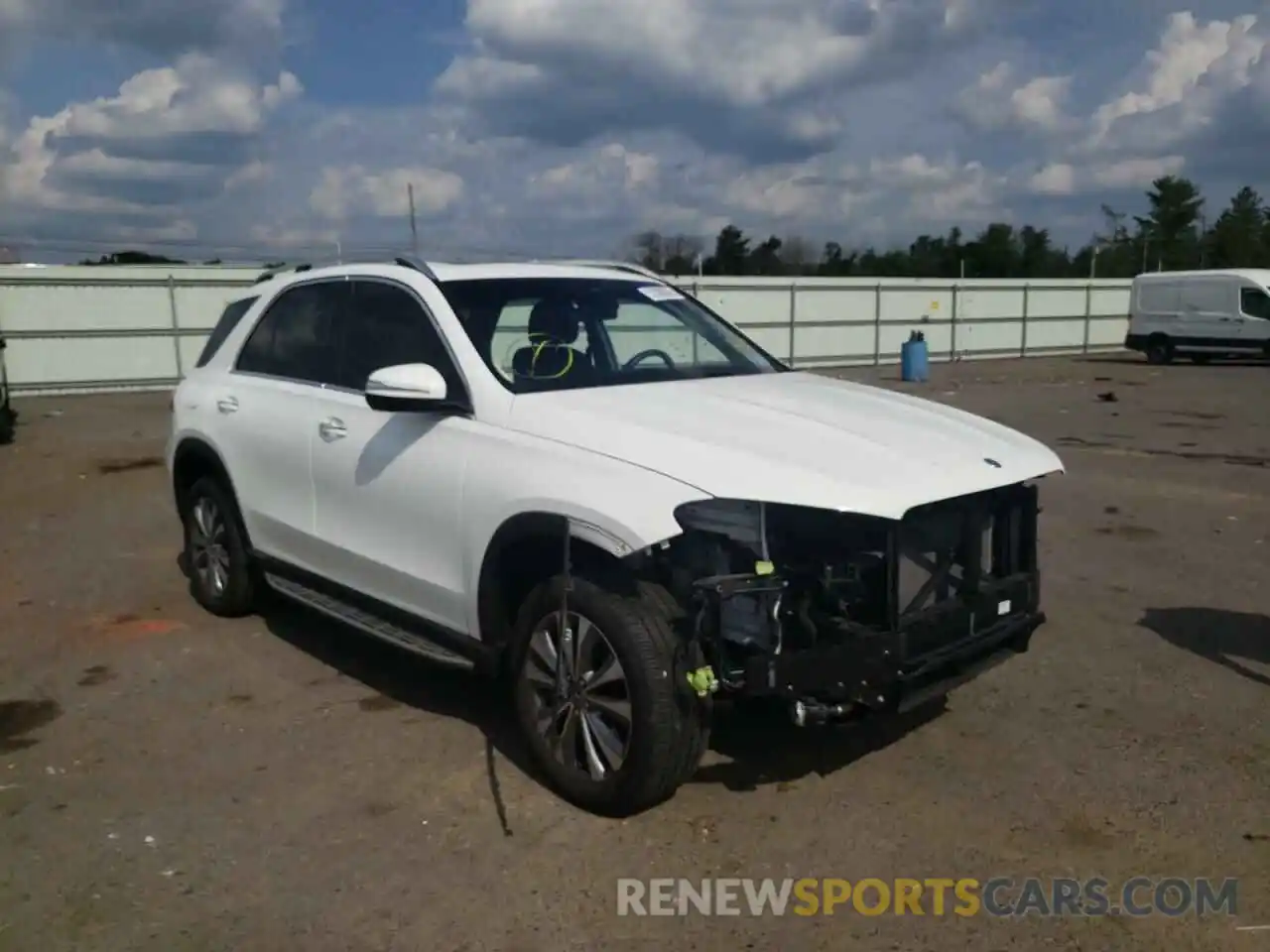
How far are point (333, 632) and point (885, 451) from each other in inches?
134

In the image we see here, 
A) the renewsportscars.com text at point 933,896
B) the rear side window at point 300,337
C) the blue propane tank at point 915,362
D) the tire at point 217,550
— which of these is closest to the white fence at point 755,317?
the blue propane tank at point 915,362

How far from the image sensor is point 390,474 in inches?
187

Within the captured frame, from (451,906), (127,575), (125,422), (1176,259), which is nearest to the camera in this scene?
(451,906)

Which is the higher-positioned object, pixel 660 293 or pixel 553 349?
pixel 660 293

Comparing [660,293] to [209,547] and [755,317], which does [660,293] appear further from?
[755,317]

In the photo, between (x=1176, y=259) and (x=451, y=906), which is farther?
(x=1176, y=259)

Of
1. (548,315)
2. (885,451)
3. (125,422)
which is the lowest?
(125,422)

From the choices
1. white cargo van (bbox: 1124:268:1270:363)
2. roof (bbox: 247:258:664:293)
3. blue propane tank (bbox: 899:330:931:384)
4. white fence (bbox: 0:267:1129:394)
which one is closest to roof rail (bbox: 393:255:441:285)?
roof (bbox: 247:258:664:293)

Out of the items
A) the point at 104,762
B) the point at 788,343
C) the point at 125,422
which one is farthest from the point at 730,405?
the point at 788,343

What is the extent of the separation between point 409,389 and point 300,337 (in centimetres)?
158

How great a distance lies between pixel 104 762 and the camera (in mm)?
4516

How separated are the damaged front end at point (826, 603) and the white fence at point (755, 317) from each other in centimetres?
2181

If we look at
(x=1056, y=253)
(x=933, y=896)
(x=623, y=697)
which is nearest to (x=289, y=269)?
(x=623, y=697)

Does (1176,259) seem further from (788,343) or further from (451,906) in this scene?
(451,906)
